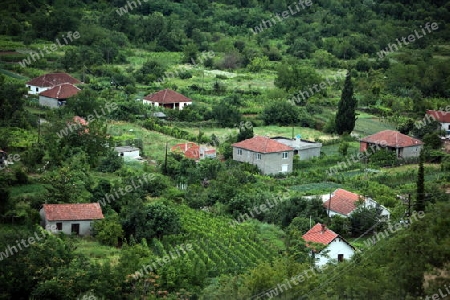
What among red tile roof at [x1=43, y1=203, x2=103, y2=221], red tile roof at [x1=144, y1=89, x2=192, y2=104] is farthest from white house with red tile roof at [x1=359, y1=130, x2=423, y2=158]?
red tile roof at [x1=43, y1=203, x2=103, y2=221]

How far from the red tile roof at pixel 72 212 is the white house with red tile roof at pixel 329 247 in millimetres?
6269

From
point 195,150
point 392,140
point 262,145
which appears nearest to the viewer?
point 262,145

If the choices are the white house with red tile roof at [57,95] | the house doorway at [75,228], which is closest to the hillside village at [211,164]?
the house doorway at [75,228]

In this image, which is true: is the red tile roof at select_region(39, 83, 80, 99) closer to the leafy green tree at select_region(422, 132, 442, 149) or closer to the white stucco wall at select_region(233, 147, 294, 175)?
the white stucco wall at select_region(233, 147, 294, 175)

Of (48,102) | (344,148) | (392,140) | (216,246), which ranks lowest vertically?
(216,246)

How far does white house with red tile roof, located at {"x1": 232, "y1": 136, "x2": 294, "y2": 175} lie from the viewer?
3447 cm

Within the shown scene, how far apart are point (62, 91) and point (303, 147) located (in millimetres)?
13027

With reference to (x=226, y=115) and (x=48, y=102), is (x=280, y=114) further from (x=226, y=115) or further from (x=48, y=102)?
Answer: (x=48, y=102)

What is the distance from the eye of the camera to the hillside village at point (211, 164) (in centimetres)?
2105

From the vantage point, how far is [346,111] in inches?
1587

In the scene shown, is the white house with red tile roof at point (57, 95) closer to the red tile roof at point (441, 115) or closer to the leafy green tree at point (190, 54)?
the leafy green tree at point (190, 54)

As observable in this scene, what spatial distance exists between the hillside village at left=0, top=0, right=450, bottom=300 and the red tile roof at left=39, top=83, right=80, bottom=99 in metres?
0.17

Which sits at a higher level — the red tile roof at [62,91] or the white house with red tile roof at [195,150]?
the red tile roof at [62,91]

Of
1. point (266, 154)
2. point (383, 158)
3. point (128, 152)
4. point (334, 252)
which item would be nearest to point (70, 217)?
point (334, 252)
